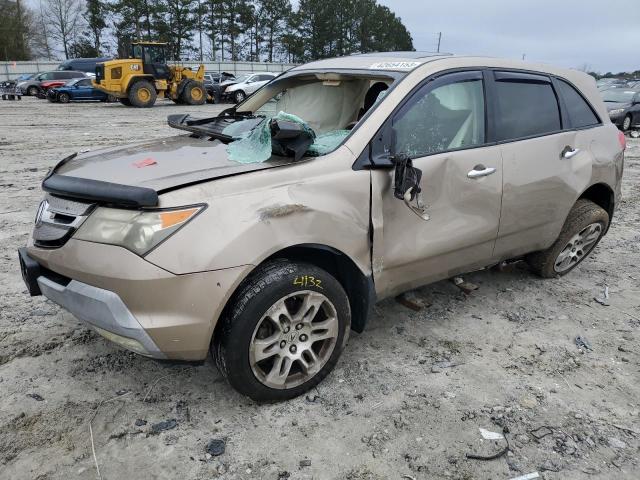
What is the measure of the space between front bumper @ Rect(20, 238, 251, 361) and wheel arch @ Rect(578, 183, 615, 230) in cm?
330

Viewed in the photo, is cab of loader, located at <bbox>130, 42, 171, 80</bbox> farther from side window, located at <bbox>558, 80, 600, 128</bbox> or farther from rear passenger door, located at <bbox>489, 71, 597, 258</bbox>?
rear passenger door, located at <bbox>489, 71, 597, 258</bbox>

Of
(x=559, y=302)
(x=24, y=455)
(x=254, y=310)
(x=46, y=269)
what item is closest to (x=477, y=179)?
(x=559, y=302)

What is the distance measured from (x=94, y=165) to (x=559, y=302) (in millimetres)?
3421

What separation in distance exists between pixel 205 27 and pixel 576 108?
56.0 m

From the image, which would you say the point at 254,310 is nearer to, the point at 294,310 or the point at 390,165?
the point at 294,310

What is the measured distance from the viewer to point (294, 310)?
271cm

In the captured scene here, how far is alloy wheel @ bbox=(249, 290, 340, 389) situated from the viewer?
2568mm

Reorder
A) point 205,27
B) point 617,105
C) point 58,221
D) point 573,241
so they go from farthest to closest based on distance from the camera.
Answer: point 205,27
point 617,105
point 573,241
point 58,221

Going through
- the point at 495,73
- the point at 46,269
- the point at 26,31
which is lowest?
the point at 46,269

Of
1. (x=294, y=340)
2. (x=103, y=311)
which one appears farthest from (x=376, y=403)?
(x=103, y=311)

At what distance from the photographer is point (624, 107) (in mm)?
16016

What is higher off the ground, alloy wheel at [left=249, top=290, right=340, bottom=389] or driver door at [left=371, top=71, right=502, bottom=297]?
driver door at [left=371, top=71, right=502, bottom=297]

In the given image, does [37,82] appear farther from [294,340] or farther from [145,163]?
[294,340]

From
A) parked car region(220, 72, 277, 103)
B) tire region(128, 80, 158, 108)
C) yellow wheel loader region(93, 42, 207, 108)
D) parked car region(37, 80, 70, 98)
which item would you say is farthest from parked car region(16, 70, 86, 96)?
tire region(128, 80, 158, 108)
